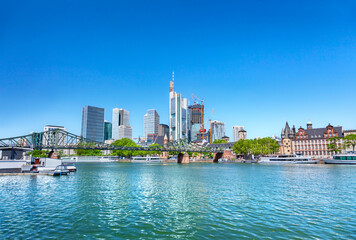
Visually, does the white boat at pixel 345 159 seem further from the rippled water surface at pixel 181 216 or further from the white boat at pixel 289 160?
the rippled water surface at pixel 181 216

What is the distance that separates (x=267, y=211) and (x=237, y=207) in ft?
10.9

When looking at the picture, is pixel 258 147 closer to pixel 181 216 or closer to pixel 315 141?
pixel 315 141

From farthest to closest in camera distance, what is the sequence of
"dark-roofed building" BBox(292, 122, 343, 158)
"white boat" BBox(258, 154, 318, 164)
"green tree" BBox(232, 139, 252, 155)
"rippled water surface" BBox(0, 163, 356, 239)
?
"green tree" BBox(232, 139, 252, 155) < "dark-roofed building" BBox(292, 122, 343, 158) < "white boat" BBox(258, 154, 318, 164) < "rippled water surface" BBox(0, 163, 356, 239)

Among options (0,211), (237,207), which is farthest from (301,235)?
(0,211)

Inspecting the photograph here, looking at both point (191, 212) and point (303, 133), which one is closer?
point (191, 212)

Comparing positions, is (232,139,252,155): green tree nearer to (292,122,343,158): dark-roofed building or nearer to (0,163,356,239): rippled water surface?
(292,122,343,158): dark-roofed building

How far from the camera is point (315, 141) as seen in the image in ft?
607

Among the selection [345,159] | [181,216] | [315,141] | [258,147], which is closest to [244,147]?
[258,147]

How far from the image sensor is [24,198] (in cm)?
3169

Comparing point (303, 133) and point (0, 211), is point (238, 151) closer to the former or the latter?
point (303, 133)

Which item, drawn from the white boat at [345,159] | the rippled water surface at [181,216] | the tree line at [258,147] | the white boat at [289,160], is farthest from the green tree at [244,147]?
the rippled water surface at [181,216]

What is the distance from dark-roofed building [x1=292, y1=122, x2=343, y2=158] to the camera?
179875mm

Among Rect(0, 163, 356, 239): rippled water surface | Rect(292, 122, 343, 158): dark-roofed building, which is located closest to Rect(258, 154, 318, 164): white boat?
Rect(292, 122, 343, 158): dark-roofed building

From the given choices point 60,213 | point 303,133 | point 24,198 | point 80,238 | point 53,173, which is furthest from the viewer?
point 303,133
